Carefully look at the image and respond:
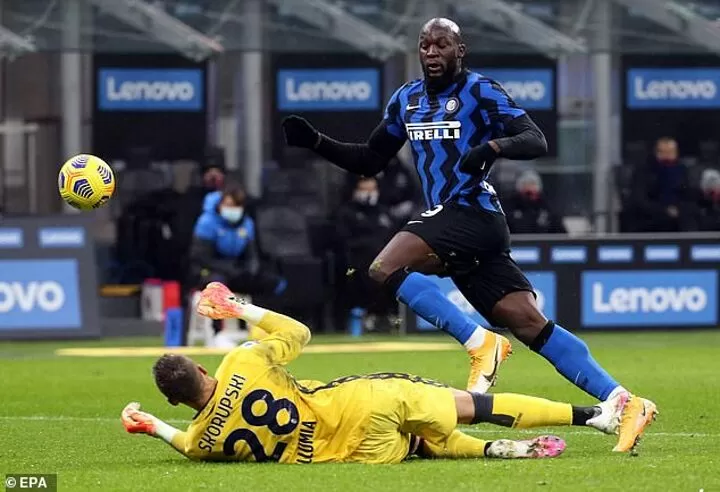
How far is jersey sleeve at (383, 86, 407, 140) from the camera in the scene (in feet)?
35.0

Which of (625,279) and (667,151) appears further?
(667,151)

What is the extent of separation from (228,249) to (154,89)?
4482 mm

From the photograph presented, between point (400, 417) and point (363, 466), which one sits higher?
point (400, 417)

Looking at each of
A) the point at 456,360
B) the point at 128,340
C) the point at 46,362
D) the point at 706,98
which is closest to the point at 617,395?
the point at 456,360

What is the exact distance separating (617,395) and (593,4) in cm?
1484

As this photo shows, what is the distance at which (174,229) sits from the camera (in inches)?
893

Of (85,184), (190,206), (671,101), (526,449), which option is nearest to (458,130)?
(526,449)

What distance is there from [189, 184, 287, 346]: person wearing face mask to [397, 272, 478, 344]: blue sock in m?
9.90

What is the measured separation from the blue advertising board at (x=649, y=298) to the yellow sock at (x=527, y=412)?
12.2 meters

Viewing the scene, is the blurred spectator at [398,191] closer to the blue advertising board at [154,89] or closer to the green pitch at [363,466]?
the blue advertising board at [154,89]

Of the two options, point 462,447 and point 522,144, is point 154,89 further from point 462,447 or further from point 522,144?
point 462,447

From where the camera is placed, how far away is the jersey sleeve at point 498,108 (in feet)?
33.3

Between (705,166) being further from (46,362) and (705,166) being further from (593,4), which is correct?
(46,362)

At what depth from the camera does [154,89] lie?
79.5ft
